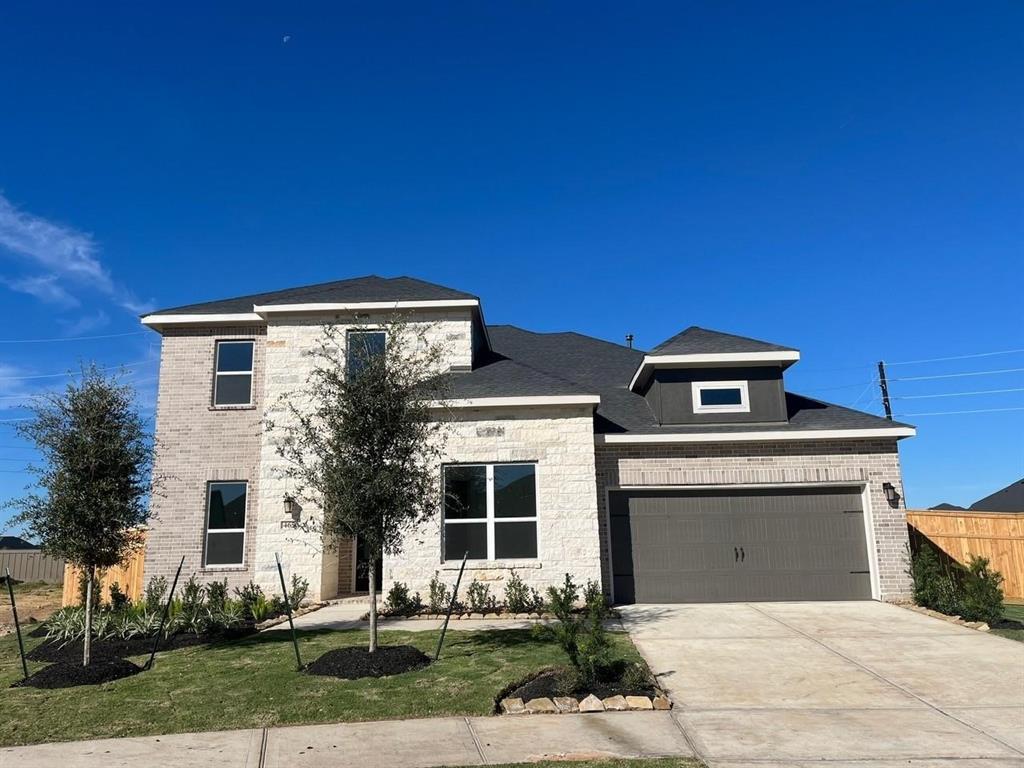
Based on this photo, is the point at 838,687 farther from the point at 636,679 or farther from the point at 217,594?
the point at 217,594

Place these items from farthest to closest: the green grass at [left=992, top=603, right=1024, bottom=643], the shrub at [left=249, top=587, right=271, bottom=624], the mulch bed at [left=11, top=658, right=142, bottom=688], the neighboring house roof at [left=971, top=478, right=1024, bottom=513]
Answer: the neighboring house roof at [left=971, top=478, right=1024, bottom=513]
the shrub at [left=249, top=587, right=271, bottom=624]
the green grass at [left=992, top=603, right=1024, bottom=643]
the mulch bed at [left=11, top=658, right=142, bottom=688]

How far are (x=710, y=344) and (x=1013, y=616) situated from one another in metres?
7.35

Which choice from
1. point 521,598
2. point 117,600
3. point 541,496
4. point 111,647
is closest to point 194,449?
point 117,600

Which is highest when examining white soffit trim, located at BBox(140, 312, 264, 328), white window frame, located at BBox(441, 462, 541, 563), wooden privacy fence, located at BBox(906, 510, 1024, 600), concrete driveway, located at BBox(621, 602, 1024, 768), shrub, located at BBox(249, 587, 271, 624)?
white soffit trim, located at BBox(140, 312, 264, 328)

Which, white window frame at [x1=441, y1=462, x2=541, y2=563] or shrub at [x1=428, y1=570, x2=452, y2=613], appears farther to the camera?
white window frame at [x1=441, y1=462, x2=541, y2=563]

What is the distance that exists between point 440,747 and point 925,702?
4.88 meters

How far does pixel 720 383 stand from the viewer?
49.0 ft

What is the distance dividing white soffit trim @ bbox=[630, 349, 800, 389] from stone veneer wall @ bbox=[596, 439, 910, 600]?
70.9 inches

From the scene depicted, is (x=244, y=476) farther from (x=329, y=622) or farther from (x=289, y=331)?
(x=329, y=622)

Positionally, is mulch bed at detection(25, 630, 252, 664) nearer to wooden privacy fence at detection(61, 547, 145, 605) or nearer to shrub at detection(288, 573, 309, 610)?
shrub at detection(288, 573, 309, 610)

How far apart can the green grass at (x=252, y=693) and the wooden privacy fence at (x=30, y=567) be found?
21.0m

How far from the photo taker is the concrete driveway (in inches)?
221

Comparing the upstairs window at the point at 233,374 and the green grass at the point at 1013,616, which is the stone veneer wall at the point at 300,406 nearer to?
the upstairs window at the point at 233,374

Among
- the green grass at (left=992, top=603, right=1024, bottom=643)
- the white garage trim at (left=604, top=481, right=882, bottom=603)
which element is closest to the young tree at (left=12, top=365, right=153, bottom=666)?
the white garage trim at (left=604, top=481, right=882, bottom=603)
